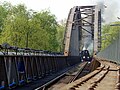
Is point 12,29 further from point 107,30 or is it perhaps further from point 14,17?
point 107,30

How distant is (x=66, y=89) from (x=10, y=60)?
46.2ft

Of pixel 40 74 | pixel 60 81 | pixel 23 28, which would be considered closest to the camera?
pixel 60 81

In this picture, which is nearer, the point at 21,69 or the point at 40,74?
the point at 21,69

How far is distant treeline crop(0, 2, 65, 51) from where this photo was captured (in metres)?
57.8

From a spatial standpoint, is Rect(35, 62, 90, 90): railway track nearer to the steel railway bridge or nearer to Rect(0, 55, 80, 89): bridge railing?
the steel railway bridge

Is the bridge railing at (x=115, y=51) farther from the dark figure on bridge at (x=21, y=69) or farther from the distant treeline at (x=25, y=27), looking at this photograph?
the distant treeline at (x=25, y=27)

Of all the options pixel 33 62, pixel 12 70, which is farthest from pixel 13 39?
pixel 12 70

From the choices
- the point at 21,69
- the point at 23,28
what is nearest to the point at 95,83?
the point at 21,69

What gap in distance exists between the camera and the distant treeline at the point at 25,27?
5782 cm

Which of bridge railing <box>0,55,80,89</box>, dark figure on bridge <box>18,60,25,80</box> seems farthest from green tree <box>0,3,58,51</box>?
dark figure on bridge <box>18,60,25,80</box>

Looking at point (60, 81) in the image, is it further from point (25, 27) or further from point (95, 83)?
point (25, 27)

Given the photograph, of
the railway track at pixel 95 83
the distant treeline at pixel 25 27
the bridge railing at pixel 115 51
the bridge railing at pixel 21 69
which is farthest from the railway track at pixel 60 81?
the distant treeline at pixel 25 27

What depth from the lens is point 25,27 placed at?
5875 cm

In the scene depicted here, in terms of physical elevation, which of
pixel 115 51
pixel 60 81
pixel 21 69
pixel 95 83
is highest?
pixel 115 51
